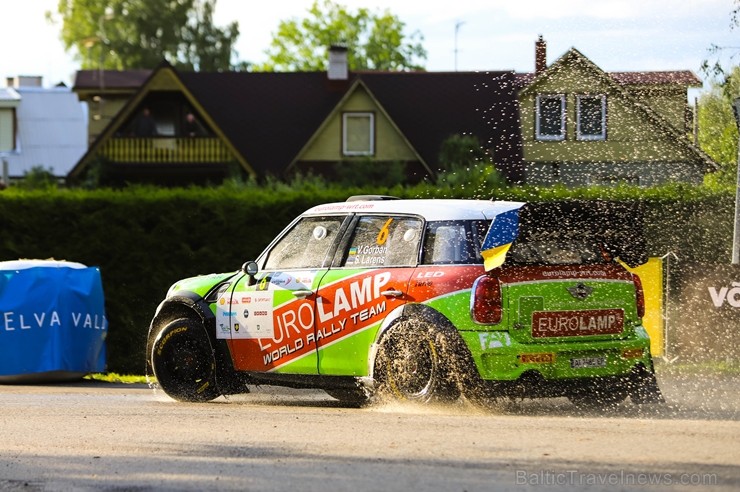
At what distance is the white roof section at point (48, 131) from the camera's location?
62938 millimetres

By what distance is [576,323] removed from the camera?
1070 centimetres

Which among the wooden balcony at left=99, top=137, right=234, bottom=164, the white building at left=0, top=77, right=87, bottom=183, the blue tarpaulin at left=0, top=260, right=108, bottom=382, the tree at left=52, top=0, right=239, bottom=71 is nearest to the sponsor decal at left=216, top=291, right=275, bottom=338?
the blue tarpaulin at left=0, top=260, right=108, bottom=382

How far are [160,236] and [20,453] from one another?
1091 cm

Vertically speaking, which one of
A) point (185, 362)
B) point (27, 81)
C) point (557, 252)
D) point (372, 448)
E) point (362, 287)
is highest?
point (27, 81)

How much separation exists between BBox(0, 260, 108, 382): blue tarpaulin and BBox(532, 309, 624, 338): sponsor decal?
7.45 m

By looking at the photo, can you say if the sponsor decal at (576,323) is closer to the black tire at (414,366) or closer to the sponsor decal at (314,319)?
the black tire at (414,366)

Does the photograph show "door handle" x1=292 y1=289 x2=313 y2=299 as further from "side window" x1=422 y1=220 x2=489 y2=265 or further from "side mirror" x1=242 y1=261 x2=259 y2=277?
"side window" x1=422 y1=220 x2=489 y2=265

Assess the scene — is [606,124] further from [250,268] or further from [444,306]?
[444,306]

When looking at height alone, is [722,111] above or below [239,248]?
above

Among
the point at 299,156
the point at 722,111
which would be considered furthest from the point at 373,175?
the point at 722,111

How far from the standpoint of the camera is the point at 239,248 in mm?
19516

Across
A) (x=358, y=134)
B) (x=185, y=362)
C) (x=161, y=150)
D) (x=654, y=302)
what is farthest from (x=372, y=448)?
(x=161, y=150)

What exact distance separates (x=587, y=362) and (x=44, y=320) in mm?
7696

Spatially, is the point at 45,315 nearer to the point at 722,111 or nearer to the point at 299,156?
the point at 722,111
